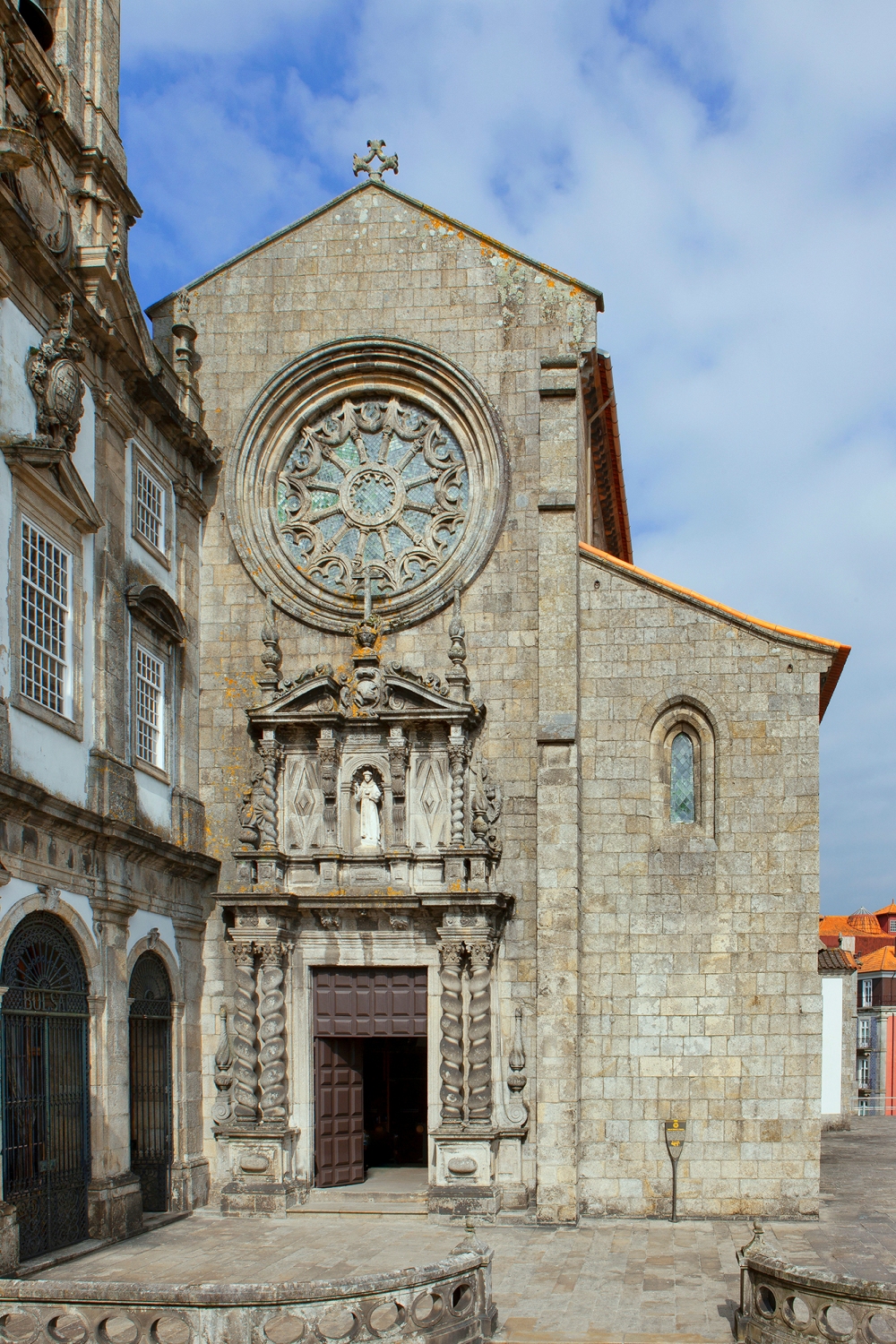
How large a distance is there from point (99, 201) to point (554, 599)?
686 cm

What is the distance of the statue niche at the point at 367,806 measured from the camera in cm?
1764

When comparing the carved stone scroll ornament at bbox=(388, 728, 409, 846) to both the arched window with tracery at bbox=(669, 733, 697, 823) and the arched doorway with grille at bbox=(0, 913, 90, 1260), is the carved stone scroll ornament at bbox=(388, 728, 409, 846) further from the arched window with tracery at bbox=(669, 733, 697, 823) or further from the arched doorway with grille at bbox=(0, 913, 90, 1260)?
the arched doorway with grille at bbox=(0, 913, 90, 1260)

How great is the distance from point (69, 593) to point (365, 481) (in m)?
5.45

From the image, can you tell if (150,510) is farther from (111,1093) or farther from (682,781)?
(682,781)

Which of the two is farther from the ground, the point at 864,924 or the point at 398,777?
the point at 864,924

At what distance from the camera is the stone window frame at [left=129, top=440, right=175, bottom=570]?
1659cm

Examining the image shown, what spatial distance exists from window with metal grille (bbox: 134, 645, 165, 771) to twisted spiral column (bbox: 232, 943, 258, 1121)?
2489mm

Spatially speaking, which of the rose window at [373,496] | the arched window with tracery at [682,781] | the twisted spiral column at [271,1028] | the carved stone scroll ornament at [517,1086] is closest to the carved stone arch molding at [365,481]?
the rose window at [373,496]

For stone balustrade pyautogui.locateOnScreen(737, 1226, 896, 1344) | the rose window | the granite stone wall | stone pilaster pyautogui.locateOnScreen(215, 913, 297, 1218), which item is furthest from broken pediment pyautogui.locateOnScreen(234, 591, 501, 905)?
stone balustrade pyautogui.locateOnScreen(737, 1226, 896, 1344)

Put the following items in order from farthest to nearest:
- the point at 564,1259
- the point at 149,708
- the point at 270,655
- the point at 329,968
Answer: the point at 270,655
the point at 329,968
the point at 149,708
the point at 564,1259

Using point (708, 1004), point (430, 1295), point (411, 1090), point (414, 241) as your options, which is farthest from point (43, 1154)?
point (414, 241)

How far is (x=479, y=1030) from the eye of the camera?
16734mm

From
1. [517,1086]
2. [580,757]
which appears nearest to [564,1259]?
A: [517,1086]

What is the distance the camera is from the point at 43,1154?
13.4 meters
